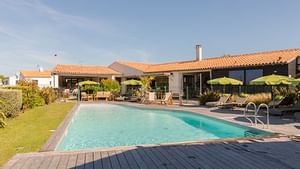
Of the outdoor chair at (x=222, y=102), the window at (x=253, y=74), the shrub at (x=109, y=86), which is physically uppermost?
the window at (x=253, y=74)

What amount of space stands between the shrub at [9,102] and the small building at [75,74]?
18.3m

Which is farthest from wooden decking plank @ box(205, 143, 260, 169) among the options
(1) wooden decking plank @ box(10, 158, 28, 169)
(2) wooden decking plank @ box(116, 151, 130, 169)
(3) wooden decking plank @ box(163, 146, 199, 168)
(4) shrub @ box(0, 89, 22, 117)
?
(4) shrub @ box(0, 89, 22, 117)

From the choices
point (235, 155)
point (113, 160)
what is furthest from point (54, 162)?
point (235, 155)

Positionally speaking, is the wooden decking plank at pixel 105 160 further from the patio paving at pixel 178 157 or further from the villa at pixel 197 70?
the villa at pixel 197 70

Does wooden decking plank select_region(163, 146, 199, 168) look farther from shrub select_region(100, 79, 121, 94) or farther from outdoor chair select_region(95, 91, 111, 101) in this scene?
shrub select_region(100, 79, 121, 94)

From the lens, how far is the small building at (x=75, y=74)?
106 feet

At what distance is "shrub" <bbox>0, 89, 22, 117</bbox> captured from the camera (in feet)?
41.9

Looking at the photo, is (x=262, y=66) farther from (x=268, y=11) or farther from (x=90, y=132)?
(x=90, y=132)

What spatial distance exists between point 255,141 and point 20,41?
24.5 meters


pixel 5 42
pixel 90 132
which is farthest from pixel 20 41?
pixel 90 132

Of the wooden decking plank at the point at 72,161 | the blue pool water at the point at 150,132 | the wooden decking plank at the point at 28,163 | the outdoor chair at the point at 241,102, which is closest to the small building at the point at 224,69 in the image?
the outdoor chair at the point at 241,102

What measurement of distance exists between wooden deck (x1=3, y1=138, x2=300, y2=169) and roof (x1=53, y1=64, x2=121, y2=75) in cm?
2716

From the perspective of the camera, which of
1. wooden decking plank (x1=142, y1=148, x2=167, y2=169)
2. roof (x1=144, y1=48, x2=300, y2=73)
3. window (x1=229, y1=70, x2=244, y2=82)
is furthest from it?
window (x1=229, y1=70, x2=244, y2=82)

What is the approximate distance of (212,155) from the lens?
19.7 ft
